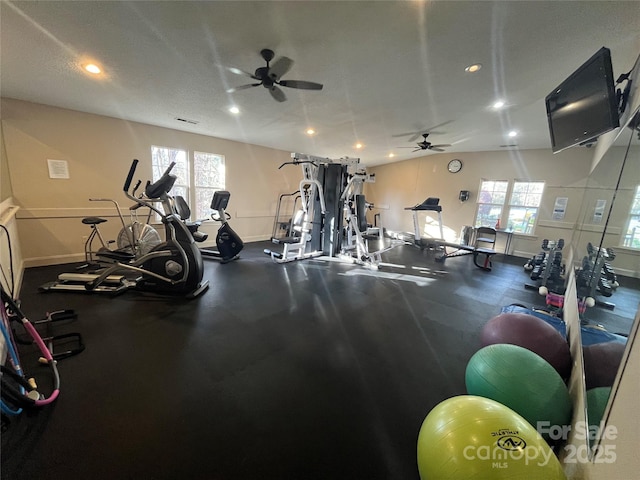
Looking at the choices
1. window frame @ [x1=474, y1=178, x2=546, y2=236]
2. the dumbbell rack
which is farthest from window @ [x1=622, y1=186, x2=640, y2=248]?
window frame @ [x1=474, y1=178, x2=546, y2=236]

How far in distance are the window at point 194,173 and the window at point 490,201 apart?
7220 millimetres

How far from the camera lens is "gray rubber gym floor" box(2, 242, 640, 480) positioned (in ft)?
4.26

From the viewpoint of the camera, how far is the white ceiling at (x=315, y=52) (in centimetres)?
198

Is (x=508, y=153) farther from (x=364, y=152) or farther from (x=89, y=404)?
(x=89, y=404)

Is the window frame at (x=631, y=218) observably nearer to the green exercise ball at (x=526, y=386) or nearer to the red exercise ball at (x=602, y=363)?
the red exercise ball at (x=602, y=363)

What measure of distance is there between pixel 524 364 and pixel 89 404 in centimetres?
266

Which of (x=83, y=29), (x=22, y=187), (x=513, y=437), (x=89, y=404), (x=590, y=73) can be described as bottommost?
(x=89, y=404)

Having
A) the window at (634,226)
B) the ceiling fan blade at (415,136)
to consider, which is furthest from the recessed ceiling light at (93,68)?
the ceiling fan blade at (415,136)

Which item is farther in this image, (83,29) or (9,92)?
(9,92)

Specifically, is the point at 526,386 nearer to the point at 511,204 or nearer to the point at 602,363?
the point at 602,363

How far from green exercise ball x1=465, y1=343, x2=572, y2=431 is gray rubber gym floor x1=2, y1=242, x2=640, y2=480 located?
0.41 m

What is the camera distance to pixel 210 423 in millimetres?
1516

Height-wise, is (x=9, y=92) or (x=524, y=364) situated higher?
(x=9, y=92)

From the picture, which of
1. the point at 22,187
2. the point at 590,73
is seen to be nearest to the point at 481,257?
the point at 590,73
